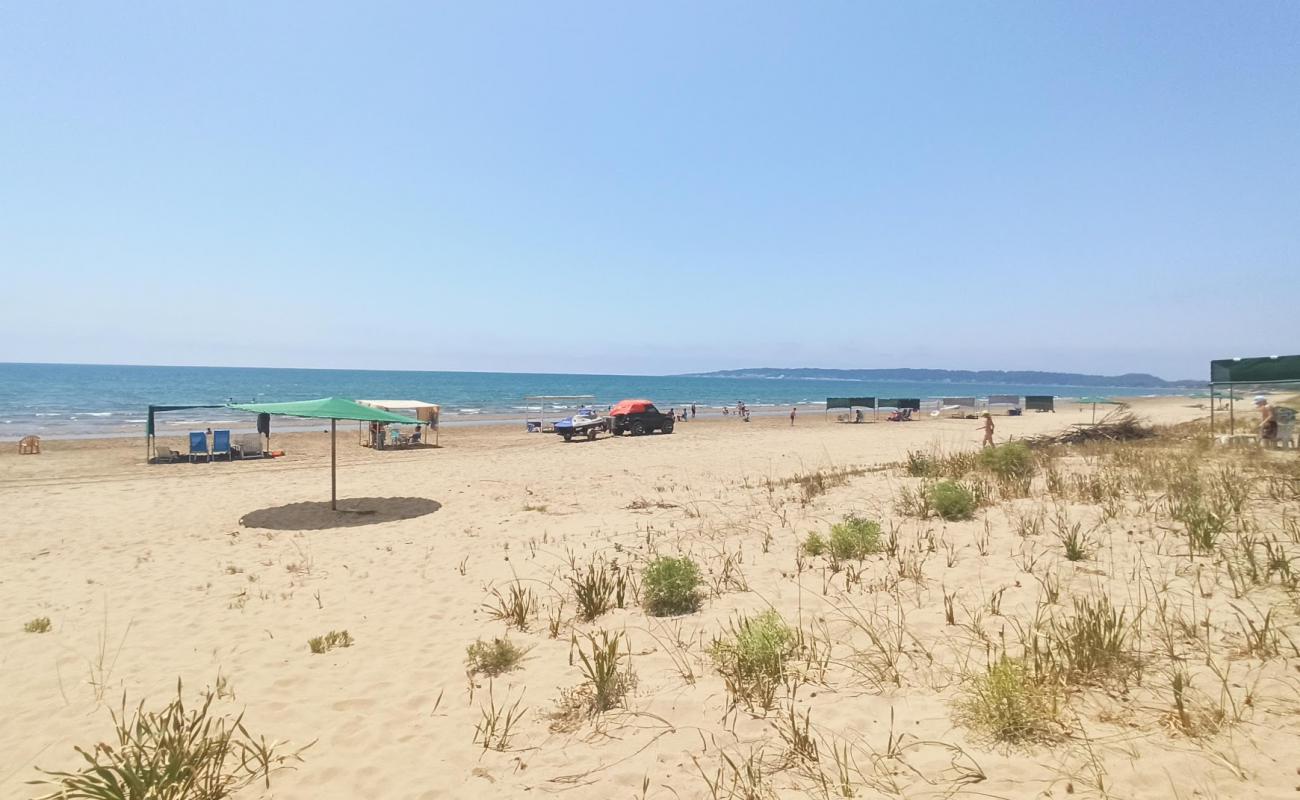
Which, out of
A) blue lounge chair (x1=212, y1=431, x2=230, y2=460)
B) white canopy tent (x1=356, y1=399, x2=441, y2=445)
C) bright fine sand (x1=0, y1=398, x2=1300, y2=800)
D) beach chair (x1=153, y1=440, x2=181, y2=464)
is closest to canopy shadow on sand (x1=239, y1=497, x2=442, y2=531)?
bright fine sand (x1=0, y1=398, x2=1300, y2=800)

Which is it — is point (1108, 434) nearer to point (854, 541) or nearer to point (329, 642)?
point (854, 541)

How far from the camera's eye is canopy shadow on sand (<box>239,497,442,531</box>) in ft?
31.9

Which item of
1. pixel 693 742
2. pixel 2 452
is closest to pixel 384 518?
pixel 693 742

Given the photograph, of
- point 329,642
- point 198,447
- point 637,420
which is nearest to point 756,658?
point 329,642

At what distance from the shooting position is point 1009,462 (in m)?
9.98

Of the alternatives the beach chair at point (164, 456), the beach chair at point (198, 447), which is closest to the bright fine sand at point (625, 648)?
the beach chair at point (198, 447)

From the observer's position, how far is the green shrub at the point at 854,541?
243 inches

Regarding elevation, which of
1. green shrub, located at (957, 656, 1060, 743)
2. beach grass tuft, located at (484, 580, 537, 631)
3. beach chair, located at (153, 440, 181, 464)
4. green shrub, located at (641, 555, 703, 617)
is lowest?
beach chair, located at (153, 440, 181, 464)

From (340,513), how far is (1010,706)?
34.4 ft

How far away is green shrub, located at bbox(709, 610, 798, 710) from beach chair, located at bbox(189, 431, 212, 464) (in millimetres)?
20105

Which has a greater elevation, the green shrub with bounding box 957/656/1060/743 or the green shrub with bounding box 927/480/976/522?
the green shrub with bounding box 927/480/976/522

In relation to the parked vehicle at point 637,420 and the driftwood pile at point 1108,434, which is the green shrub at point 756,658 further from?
the parked vehicle at point 637,420

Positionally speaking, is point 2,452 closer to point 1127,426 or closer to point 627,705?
point 627,705

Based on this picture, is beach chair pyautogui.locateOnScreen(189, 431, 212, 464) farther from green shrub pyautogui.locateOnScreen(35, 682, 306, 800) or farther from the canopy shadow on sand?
green shrub pyautogui.locateOnScreen(35, 682, 306, 800)
